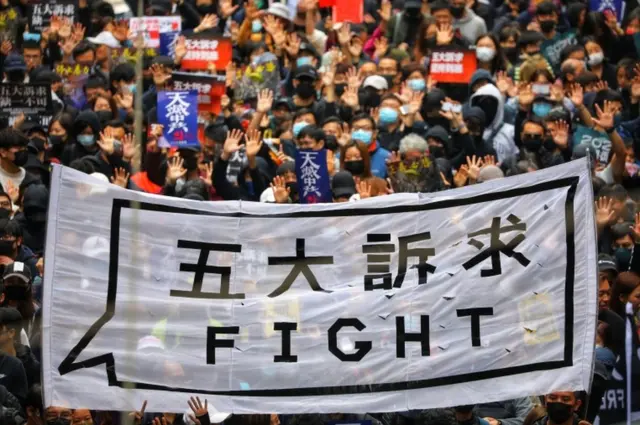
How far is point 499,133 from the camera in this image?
57.8 ft

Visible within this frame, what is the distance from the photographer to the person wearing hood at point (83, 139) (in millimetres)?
17625

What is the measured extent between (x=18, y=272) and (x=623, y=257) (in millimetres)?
4255

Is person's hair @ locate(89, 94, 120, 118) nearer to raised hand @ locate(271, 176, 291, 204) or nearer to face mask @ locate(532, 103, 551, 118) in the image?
raised hand @ locate(271, 176, 291, 204)

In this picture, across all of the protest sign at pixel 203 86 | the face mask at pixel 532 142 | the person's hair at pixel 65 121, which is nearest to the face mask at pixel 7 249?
the person's hair at pixel 65 121

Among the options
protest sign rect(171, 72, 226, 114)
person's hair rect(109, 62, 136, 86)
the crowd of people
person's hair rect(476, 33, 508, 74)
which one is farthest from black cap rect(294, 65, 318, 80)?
person's hair rect(476, 33, 508, 74)

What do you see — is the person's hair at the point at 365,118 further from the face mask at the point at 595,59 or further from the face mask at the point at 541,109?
the face mask at the point at 595,59

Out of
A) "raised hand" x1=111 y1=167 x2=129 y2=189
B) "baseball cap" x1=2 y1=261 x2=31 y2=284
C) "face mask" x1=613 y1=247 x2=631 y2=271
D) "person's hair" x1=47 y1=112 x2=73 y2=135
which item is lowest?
"face mask" x1=613 y1=247 x2=631 y2=271

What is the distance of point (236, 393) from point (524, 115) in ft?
24.2

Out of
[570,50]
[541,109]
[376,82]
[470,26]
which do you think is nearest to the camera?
[541,109]

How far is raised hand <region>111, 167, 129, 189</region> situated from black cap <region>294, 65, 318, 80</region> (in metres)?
2.39

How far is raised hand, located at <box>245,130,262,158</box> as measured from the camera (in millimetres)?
16234

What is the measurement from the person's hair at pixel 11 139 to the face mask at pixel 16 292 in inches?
120

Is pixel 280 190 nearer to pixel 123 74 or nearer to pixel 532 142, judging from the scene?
pixel 532 142

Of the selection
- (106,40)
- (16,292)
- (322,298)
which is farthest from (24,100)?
(322,298)
